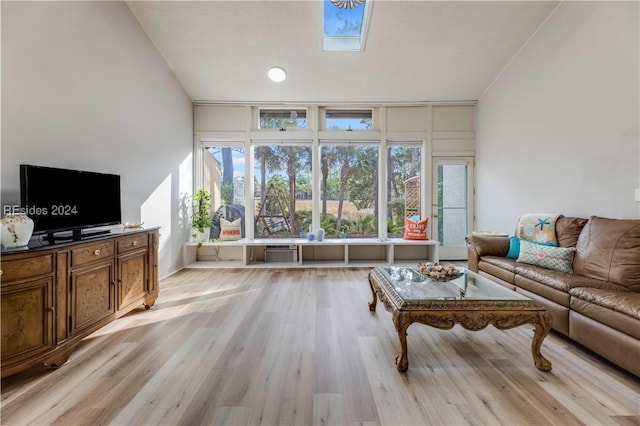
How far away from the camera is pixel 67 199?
2166mm

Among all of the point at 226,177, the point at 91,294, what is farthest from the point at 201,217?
the point at 91,294

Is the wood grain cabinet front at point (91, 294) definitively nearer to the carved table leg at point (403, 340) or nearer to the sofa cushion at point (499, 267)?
the carved table leg at point (403, 340)

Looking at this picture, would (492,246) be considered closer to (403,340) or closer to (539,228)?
(539,228)

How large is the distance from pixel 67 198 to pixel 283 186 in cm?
322

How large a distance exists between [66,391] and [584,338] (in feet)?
11.1

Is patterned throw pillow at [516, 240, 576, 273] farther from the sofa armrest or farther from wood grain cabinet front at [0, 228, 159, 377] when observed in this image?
wood grain cabinet front at [0, 228, 159, 377]

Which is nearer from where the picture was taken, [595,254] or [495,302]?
[495,302]

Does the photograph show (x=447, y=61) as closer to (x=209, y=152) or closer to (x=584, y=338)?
(x=584, y=338)

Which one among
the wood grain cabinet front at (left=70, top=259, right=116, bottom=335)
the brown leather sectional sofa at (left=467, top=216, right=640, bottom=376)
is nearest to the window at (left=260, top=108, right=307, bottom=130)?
the wood grain cabinet front at (left=70, top=259, right=116, bottom=335)

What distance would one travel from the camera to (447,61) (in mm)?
4035

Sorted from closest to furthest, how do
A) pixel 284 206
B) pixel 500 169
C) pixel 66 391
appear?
1. pixel 66 391
2. pixel 500 169
3. pixel 284 206

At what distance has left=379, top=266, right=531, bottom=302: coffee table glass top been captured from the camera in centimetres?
188

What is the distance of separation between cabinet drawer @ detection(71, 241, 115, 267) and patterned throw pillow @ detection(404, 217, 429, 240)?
13.8 feet

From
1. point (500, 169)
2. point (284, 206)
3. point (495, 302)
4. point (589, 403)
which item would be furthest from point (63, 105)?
point (500, 169)
